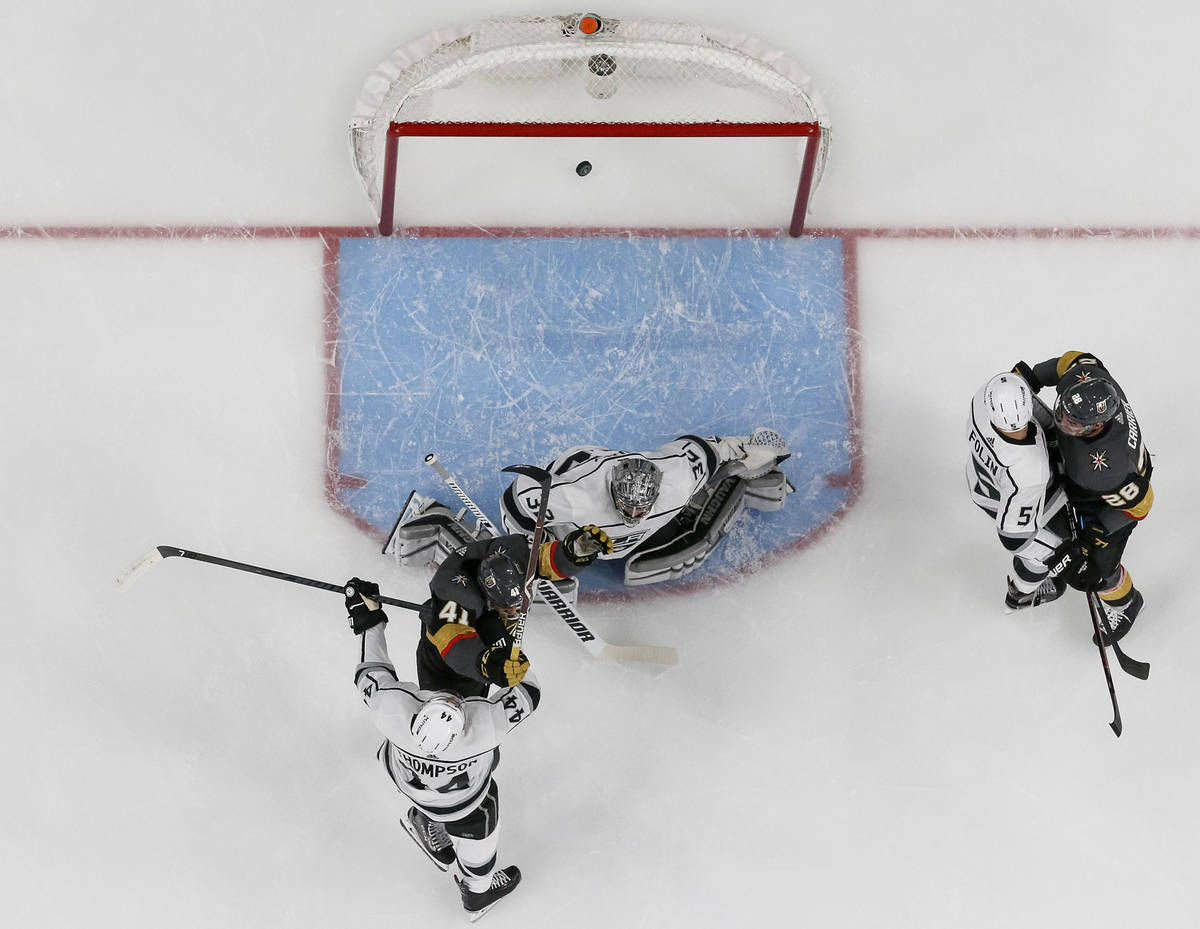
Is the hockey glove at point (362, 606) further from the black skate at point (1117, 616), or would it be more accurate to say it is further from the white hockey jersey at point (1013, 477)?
the black skate at point (1117, 616)

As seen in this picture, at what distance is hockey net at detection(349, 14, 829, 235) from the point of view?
5.61m

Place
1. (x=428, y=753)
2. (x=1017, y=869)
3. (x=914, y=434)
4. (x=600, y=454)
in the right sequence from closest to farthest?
(x=428, y=753)
(x=600, y=454)
(x=1017, y=869)
(x=914, y=434)

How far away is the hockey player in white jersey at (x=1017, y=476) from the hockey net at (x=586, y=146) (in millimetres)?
1300

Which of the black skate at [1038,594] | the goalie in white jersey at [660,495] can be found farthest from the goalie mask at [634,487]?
the black skate at [1038,594]

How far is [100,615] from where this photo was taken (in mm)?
5293

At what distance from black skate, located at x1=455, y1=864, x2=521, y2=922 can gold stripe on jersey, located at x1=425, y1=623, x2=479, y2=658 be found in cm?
99

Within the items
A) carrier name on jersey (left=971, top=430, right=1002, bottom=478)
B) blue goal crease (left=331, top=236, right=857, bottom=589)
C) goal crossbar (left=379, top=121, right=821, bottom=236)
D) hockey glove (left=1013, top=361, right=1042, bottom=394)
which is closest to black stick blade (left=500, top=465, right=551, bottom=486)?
blue goal crease (left=331, top=236, right=857, bottom=589)

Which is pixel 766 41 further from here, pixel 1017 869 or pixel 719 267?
pixel 1017 869

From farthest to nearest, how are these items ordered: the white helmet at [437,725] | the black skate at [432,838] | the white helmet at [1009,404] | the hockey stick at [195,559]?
the black skate at [432,838], the hockey stick at [195,559], the white helmet at [1009,404], the white helmet at [437,725]

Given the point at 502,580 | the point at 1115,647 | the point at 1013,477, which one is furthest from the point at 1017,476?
the point at 502,580

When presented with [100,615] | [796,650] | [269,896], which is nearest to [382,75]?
[100,615]

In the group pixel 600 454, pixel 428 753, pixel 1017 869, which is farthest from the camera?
pixel 1017 869

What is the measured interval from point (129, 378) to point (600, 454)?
190 cm

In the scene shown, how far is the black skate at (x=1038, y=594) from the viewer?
5.30m
